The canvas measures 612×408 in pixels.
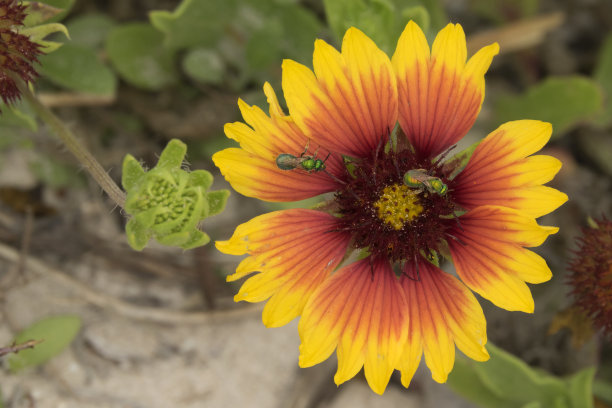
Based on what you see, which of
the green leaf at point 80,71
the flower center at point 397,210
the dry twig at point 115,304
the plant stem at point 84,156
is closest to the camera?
the plant stem at point 84,156

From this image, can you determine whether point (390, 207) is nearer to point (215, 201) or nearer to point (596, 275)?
point (215, 201)

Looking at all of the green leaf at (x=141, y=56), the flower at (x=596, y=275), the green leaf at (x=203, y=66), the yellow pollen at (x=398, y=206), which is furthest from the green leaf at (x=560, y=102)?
the green leaf at (x=141, y=56)

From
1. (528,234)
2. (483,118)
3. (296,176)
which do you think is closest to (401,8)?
(483,118)

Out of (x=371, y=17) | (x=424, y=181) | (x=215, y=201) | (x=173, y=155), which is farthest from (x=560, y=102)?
(x=173, y=155)

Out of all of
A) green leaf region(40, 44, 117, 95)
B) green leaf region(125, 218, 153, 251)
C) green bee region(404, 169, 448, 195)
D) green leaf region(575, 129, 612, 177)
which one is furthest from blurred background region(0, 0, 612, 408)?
green leaf region(125, 218, 153, 251)

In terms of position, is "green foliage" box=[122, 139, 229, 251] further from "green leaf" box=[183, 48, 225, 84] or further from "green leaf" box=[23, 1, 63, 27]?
"green leaf" box=[183, 48, 225, 84]

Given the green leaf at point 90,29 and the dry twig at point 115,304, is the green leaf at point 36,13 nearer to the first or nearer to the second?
the green leaf at point 90,29
